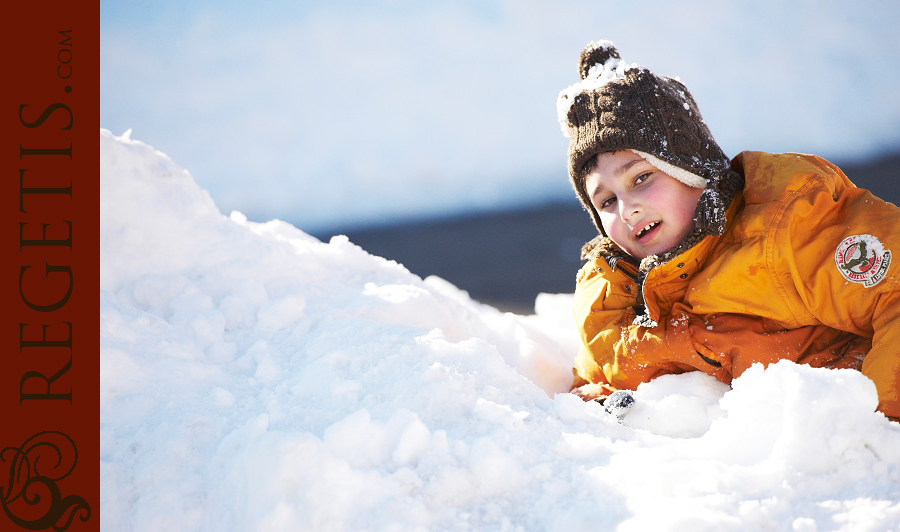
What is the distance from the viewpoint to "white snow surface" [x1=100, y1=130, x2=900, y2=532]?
65 cm

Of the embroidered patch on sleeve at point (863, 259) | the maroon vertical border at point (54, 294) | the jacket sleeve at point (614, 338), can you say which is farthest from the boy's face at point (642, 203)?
the maroon vertical border at point (54, 294)

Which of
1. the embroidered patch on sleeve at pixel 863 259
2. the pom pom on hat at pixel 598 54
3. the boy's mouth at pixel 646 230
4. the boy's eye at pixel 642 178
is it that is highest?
the pom pom on hat at pixel 598 54

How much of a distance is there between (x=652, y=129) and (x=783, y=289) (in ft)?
1.34

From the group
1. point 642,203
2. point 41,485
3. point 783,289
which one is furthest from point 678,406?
point 41,485

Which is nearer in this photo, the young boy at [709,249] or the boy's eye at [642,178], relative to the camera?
the young boy at [709,249]

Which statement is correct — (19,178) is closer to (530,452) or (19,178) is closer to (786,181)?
(530,452)

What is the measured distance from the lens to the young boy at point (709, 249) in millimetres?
1112

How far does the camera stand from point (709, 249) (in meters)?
1.30

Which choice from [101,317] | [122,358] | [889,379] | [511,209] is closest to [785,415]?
[889,379]

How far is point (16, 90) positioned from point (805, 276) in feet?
4.84

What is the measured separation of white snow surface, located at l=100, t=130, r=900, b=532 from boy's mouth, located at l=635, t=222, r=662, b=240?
31 cm

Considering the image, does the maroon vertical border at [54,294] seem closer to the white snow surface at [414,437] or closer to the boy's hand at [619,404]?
the white snow surface at [414,437]

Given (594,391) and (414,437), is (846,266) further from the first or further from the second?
(414,437)

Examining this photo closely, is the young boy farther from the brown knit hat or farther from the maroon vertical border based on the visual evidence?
the maroon vertical border
